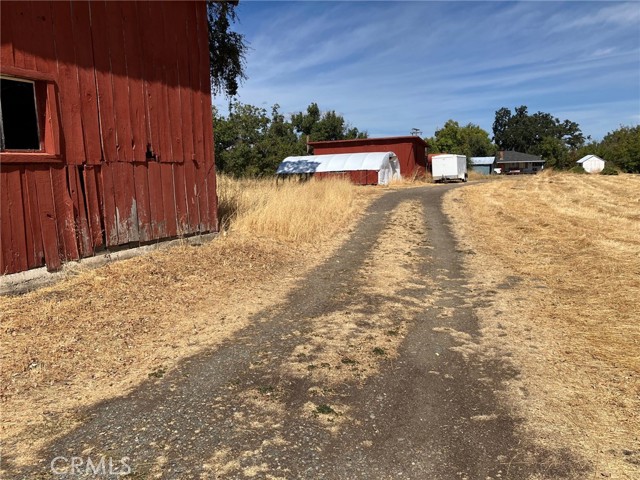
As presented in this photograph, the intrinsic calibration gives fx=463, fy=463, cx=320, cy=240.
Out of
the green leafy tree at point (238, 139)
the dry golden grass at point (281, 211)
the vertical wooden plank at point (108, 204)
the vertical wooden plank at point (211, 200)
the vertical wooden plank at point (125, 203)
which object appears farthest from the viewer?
the green leafy tree at point (238, 139)

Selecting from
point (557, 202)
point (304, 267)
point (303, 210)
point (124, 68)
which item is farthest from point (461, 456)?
point (557, 202)

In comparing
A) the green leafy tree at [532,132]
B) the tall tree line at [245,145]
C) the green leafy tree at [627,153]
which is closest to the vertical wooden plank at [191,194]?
the tall tree line at [245,145]

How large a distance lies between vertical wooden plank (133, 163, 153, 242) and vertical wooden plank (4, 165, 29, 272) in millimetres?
1931

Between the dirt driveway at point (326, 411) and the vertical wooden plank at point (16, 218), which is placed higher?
the vertical wooden plank at point (16, 218)

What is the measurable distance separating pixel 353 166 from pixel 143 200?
78.0 ft

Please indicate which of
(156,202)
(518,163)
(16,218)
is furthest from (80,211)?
(518,163)

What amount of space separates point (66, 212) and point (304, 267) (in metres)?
3.70

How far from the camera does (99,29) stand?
6.73 meters

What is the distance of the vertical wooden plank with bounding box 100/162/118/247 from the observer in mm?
6840

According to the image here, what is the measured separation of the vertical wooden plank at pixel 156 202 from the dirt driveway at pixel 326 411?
3.32 m

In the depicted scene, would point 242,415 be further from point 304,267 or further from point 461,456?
point 304,267

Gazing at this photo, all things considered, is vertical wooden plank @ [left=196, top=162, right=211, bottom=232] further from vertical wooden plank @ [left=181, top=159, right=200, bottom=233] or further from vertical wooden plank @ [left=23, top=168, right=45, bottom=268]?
vertical wooden plank @ [left=23, top=168, right=45, bottom=268]

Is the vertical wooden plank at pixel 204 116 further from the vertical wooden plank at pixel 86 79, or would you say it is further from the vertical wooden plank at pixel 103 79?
the vertical wooden plank at pixel 86 79

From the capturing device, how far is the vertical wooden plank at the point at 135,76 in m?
7.21
